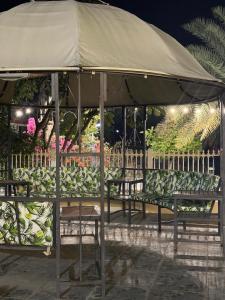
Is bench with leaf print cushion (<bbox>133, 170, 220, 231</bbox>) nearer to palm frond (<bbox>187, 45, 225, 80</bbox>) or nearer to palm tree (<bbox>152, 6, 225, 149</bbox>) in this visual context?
palm tree (<bbox>152, 6, 225, 149</bbox>)

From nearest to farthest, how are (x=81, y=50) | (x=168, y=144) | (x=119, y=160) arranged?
(x=81, y=50)
(x=119, y=160)
(x=168, y=144)

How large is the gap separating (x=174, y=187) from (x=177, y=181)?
12 centimetres

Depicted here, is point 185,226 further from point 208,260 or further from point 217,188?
point 208,260

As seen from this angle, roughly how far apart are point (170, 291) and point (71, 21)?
9.62 feet

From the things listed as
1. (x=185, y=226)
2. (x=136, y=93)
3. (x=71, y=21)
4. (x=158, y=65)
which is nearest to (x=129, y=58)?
(x=158, y=65)

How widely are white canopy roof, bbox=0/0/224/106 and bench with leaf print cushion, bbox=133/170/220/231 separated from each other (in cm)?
251

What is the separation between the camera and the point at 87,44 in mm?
5020

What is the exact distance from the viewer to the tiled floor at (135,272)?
16.9 ft

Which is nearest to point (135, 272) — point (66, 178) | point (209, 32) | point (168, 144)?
point (66, 178)

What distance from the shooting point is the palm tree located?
17.5 meters

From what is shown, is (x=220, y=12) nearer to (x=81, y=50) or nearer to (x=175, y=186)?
(x=175, y=186)

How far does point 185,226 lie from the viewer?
8.52 m

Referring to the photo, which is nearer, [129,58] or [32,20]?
[129,58]

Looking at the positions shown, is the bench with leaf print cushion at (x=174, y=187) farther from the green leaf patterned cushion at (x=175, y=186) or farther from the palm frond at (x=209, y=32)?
the palm frond at (x=209, y=32)
